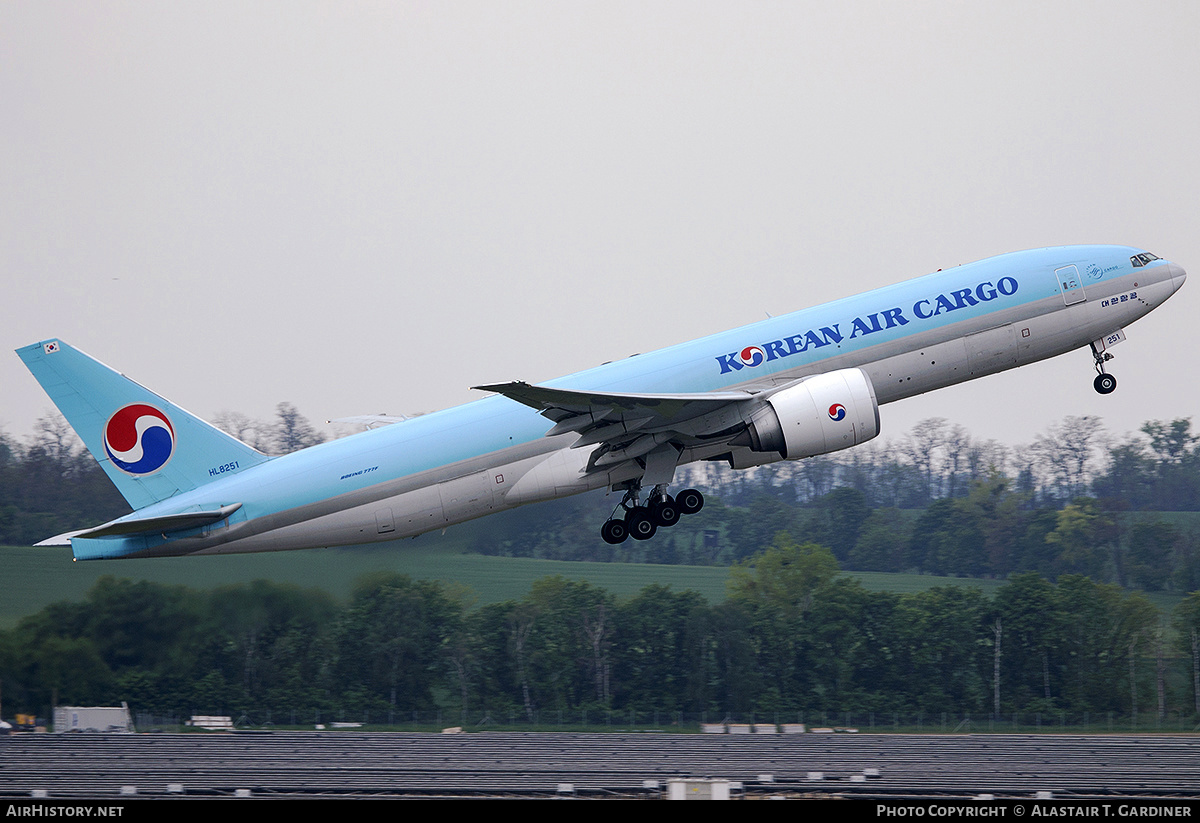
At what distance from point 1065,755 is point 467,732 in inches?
1043

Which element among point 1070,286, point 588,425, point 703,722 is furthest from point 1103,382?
point 703,722

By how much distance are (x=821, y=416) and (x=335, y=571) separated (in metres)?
21.8

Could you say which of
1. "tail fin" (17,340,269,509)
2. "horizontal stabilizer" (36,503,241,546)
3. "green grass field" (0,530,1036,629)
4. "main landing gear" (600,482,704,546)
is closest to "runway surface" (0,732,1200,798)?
"green grass field" (0,530,1036,629)

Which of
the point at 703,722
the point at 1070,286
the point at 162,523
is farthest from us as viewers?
the point at 703,722

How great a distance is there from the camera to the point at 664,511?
111 feet

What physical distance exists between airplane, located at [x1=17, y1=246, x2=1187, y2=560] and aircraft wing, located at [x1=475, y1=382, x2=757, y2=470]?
0.19 ft

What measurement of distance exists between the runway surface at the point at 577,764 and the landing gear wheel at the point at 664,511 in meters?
7.39

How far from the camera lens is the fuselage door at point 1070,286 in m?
32.6

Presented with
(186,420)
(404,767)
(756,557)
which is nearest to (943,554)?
(756,557)

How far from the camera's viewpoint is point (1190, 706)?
66812 millimetres

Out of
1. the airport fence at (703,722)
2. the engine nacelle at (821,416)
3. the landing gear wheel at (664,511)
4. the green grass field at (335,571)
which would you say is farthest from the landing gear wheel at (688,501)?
the airport fence at (703,722)

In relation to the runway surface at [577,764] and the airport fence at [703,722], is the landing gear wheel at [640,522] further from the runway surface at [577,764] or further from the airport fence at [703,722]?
the airport fence at [703,722]

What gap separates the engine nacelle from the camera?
99.2 feet

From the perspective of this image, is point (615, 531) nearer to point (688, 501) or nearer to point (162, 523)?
point (688, 501)
